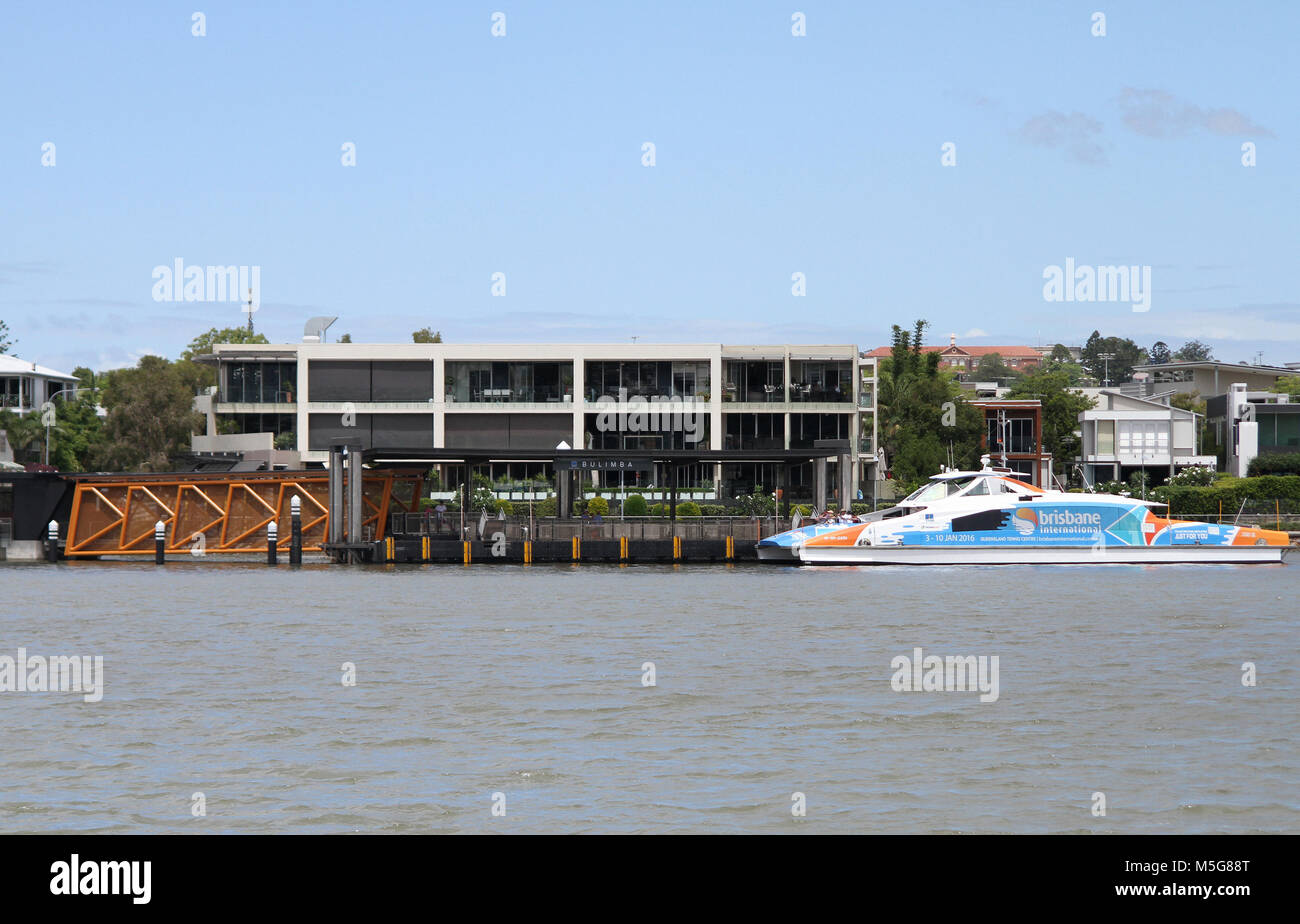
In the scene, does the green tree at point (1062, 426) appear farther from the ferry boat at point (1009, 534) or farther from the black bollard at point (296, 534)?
the black bollard at point (296, 534)

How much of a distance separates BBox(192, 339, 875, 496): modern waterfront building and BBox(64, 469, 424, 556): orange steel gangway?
23768 millimetres

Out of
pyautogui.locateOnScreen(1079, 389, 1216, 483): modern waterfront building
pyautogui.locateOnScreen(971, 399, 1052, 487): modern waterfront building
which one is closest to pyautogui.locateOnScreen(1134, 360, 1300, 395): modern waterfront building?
pyautogui.locateOnScreen(1079, 389, 1216, 483): modern waterfront building

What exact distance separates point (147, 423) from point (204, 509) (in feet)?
136

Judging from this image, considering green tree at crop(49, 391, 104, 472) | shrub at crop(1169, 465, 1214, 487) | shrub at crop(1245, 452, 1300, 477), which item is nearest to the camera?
shrub at crop(1169, 465, 1214, 487)

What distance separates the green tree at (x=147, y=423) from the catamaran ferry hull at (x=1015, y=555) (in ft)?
173

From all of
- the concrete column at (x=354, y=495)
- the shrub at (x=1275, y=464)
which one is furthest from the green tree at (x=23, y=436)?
the shrub at (x=1275, y=464)

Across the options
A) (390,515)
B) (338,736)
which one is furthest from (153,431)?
(338,736)

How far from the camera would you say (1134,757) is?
52.5 feet

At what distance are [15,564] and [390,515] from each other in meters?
12.0

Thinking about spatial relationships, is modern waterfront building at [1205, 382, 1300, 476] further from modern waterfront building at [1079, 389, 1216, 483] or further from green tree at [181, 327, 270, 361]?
green tree at [181, 327, 270, 361]

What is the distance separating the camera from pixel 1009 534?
4528 centimetres

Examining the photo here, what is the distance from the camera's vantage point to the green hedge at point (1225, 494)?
219ft

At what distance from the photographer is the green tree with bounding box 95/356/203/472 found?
8831 centimetres
